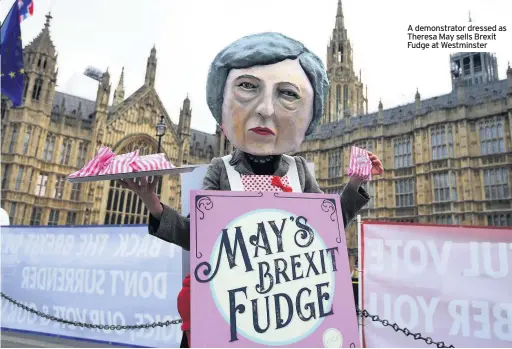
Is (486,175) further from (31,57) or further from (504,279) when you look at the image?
(31,57)

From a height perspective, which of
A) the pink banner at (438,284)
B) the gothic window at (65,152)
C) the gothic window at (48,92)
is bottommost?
the pink banner at (438,284)

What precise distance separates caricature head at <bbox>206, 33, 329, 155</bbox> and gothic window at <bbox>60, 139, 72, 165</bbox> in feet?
94.5

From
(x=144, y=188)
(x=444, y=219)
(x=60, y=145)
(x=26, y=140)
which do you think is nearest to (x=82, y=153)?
(x=60, y=145)

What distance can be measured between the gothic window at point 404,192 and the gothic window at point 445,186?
1714 millimetres

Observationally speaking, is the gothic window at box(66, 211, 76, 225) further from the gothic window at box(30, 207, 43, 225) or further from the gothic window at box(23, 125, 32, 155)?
the gothic window at box(23, 125, 32, 155)

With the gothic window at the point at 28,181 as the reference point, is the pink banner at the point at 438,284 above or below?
below

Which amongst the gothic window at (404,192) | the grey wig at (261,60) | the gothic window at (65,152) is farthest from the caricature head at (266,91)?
the gothic window at (65,152)

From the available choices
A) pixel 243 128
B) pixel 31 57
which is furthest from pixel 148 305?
pixel 31 57

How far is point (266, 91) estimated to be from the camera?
2.19 m

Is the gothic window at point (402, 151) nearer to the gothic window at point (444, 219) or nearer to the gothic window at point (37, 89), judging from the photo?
the gothic window at point (444, 219)

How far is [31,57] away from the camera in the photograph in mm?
26641

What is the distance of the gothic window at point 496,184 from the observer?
20.3 metres

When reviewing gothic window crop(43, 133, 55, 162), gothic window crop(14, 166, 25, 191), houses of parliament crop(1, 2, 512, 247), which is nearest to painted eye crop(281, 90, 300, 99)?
houses of parliament crop(1, 2, 512, 247)

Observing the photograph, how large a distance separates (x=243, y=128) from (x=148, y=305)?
3.89 metres
